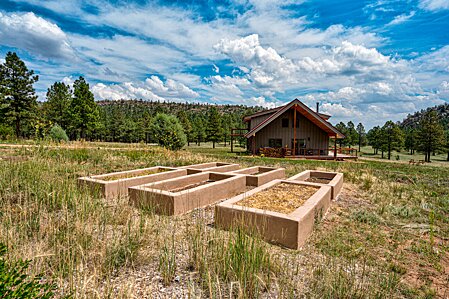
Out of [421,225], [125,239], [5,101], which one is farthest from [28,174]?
[5,101]

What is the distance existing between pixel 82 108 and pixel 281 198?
124 ft

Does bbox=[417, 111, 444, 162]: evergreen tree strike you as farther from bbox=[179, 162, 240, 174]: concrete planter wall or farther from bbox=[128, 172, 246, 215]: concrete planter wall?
bbox=[128, 172, 246, 215]: concrete planter wall

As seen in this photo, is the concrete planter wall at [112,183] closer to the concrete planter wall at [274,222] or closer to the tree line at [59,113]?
the concrete planter wall at [274,222]

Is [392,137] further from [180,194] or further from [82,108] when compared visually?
[82,108]

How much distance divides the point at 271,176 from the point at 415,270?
6.23 m

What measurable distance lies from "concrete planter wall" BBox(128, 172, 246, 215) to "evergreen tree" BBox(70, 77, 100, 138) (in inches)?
1357

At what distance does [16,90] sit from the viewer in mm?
29406

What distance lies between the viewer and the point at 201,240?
122 inches

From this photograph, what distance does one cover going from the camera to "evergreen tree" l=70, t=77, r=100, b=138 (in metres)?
35.6

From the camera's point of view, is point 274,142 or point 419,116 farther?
point 419,116

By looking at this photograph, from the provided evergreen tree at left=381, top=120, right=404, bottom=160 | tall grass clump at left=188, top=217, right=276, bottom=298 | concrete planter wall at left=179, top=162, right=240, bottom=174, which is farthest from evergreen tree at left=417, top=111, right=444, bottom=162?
tall grass clump at left=188, top=217, right=276, bottom=298

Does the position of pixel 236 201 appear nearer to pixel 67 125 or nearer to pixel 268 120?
pixel 268 120

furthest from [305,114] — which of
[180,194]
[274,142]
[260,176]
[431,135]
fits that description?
[431,135]

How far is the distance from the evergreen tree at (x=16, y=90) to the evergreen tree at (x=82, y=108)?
5.45 metres
